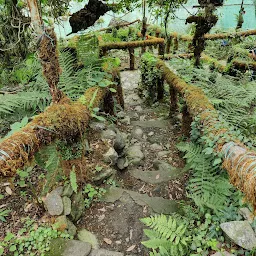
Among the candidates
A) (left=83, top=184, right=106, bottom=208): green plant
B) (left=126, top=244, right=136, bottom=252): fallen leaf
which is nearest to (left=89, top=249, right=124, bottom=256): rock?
(left=126, top=244, right=136, bottom=252): fallen leaf

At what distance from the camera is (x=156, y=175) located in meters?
3.88

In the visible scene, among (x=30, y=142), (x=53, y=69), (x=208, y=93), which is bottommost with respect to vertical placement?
(x=208, y=93)

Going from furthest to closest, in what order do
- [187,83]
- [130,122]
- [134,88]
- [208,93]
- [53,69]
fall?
[134,88]
[130,122]
[187,83]
[208,93]
[53,69]

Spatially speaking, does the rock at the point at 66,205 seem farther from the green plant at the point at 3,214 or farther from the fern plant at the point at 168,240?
the fern plant at the point at 168,240

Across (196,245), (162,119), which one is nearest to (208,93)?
(162,119)

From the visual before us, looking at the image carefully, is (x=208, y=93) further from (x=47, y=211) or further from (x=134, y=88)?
(x=134, y=88)

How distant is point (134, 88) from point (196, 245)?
6.52 metres

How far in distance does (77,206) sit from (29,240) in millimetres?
652

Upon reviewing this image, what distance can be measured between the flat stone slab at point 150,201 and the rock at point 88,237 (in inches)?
19.1

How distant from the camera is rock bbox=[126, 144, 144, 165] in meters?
4.22

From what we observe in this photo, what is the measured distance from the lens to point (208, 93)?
3.87 metres

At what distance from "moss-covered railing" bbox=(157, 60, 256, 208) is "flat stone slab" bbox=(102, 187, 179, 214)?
1136mm

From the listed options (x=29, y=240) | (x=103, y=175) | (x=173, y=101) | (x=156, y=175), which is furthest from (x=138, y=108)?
(x=29, y=240)

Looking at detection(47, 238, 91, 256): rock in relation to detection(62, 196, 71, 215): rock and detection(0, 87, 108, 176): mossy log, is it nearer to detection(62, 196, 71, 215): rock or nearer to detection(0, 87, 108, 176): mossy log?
detection(62, 196, 71, 215): rock
